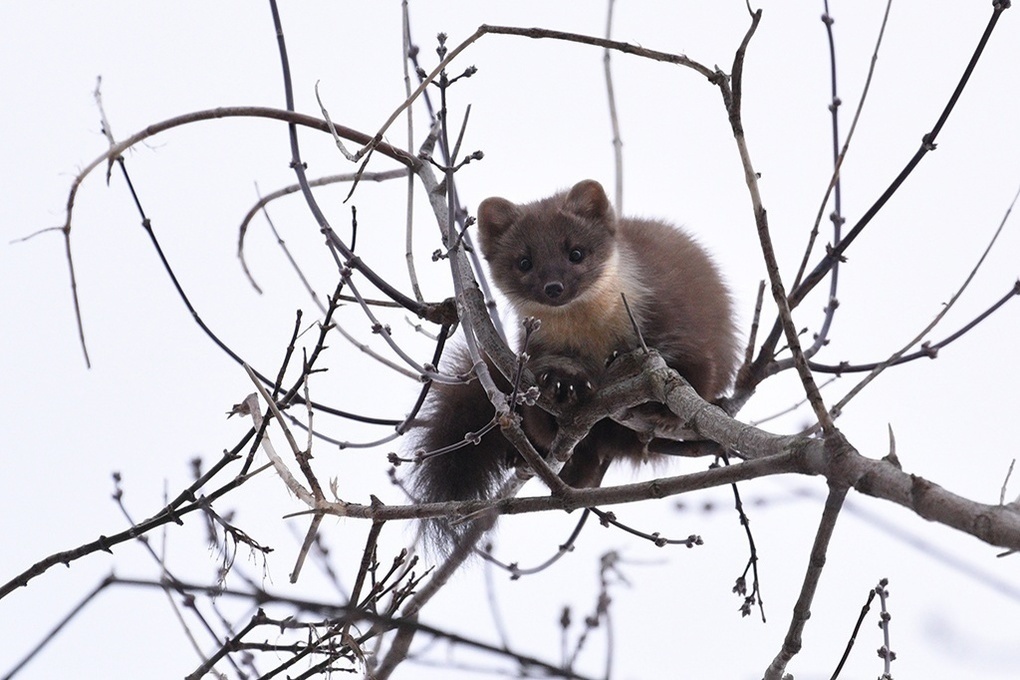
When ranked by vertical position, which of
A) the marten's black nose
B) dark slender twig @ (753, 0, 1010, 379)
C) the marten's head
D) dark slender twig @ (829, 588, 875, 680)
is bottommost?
dark slender twig @ (829, 588, 875, 680)

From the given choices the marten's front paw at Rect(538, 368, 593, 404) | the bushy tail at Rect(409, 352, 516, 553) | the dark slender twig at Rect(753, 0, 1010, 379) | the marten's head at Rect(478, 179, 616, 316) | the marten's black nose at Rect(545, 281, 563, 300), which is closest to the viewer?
the dark slender twig at Rect(753, 0, 1010, 379)

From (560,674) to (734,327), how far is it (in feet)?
14.4

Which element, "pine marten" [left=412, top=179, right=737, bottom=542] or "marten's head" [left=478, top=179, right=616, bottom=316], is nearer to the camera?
"pine marten" [left=412, top=179, right=737, bottom=542]

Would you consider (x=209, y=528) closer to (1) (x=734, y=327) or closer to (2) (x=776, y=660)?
(2) (x=776, y=660)

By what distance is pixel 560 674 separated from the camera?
1.75m

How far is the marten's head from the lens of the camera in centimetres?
545

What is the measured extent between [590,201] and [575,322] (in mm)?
672

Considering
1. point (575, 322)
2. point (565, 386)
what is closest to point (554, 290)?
point (575, 322)

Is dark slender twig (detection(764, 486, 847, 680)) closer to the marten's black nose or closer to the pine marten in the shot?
the pine marten

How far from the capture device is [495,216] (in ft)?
18.8

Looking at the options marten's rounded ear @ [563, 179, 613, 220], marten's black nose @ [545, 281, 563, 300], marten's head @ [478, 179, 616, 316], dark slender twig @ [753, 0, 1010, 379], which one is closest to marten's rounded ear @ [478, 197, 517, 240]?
marten's head @ [478, 179, 616, 316]

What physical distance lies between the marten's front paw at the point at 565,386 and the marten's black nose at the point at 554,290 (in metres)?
0.43

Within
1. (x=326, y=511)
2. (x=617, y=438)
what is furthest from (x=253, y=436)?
(x=617, y=438)

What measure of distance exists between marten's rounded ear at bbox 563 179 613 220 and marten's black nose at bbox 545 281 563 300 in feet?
2.07
